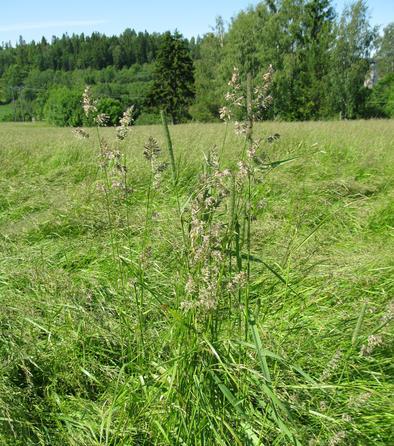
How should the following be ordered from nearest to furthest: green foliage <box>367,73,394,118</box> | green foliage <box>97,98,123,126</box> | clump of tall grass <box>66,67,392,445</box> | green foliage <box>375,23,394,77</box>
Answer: clump of tall grass <box>66,67,392,445</box>
green foliage <box>97,98,123,126</box>
green foliage <box>367,73,394,118</box>
green foliage <box>375,23,394,77</box>

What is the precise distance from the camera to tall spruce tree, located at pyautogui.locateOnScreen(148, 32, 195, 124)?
49.5m

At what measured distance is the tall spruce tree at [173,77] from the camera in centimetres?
4950

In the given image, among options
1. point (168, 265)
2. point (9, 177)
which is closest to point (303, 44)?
point (9, 177)

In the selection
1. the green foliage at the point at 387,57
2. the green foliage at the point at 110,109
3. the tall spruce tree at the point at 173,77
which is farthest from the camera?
the green foliage at the point at 387,57

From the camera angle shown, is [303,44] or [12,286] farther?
[303,44]

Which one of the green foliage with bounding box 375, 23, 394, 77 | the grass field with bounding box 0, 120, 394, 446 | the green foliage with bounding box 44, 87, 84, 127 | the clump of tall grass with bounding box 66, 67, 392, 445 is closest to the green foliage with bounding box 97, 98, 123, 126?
the clump of tall grass with bounding box 66, 67, 392, 445

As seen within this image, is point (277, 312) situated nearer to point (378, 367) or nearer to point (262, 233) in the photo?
point (378, 367)

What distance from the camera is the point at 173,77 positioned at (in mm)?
50094

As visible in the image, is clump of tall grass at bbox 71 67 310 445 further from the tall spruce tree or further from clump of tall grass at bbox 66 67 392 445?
the tall spruce tree

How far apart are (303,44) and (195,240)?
39.3 m

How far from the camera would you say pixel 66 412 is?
1.98m

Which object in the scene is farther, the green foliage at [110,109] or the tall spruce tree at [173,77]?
the tall spruce tree at [173,77]

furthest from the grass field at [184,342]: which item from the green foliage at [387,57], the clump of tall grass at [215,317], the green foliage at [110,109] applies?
the green foliage at [387,57]

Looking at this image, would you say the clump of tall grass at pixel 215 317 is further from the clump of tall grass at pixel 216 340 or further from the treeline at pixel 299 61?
the treeline at pixel 299 61
